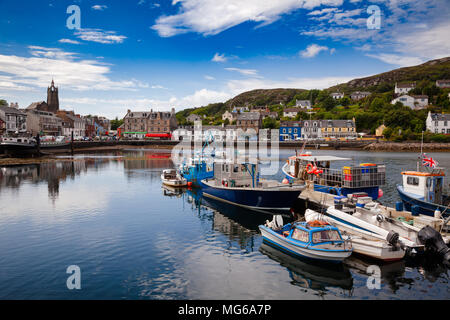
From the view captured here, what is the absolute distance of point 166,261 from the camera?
1786 cm

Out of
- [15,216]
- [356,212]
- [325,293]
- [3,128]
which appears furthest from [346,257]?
[3,128]

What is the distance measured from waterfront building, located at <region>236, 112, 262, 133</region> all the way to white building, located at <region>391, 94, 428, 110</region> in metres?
74.1

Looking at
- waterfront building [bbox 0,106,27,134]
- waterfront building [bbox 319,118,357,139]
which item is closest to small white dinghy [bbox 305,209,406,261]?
waterfront building [bbox 0,106,27,134]

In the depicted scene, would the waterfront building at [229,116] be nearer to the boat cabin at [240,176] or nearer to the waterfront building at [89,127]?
the waterfront building at [89,127]

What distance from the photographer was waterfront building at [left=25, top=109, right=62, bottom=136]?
11919 cm

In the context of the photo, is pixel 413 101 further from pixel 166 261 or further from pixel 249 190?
pixel 166 261

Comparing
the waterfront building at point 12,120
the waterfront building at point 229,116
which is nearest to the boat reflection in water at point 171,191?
the waterfront building at point 12,120

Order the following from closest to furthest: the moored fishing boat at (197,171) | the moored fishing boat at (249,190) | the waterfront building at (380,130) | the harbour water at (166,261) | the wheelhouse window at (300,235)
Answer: the harbour water at (166,261) < the wheelhouse window at (300,235) < the moored fishing boat at (249,190) < the moored fishing boat at (197,171) < the waterfront building at (380,130)

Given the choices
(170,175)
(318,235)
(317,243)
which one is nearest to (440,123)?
(170,175)

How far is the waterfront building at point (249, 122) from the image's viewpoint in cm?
16238

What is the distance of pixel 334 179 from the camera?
31500 millimetres

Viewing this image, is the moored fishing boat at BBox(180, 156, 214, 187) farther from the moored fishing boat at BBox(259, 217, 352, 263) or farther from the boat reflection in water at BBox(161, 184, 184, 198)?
the moored fishing boat at BBox(259, 217, 352, 263)

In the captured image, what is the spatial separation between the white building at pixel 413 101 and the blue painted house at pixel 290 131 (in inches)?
2458
